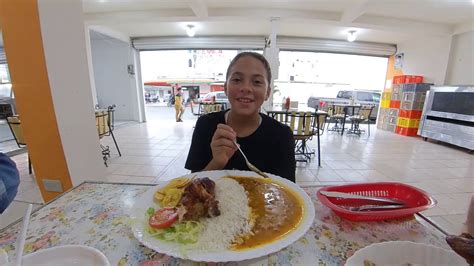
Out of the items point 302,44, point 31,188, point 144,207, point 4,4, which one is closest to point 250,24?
point 302,44

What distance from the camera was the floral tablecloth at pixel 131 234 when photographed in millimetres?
534

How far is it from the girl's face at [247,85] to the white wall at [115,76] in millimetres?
7505

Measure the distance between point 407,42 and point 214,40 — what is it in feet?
20.4

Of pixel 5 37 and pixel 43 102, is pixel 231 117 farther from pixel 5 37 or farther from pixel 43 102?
pixel 5 37

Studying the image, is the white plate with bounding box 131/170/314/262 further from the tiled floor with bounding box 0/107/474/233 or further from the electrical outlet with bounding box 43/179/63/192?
the tiled floor with bounding box 0/107/474/233

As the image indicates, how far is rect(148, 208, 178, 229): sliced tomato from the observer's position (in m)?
0.56

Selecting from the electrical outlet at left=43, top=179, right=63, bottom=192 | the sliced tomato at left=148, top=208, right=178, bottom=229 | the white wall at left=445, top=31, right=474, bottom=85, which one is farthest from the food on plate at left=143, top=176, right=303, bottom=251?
the white wall at left=445, top=31, right=474, bottom=85

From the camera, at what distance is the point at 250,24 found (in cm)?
562

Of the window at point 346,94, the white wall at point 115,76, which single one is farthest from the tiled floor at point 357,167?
the window at point 346,94

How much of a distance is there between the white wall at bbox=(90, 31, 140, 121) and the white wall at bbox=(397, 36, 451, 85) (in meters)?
9.12

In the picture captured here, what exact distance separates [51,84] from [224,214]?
1.85m

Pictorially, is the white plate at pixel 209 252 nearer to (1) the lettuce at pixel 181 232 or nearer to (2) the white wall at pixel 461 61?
(1) the lettuce at pixel 181 232

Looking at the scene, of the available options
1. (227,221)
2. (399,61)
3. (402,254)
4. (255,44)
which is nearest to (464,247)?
(402,254)

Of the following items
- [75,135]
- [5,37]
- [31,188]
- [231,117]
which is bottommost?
[31,188]
